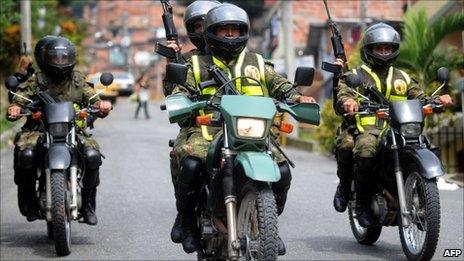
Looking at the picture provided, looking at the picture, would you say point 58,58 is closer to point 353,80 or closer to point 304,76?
point 353,80

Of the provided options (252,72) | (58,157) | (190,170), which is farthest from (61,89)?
(190,170)

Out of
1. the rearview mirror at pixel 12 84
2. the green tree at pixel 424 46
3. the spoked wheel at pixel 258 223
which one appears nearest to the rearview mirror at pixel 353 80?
the spoked wheel at pixel 258 223

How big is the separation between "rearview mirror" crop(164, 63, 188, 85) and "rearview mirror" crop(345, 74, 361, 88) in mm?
2229

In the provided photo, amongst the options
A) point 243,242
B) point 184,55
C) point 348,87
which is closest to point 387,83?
point 348,87

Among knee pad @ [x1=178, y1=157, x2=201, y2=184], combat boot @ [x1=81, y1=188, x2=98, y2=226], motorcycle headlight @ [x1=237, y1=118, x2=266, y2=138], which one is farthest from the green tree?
motorcycle headlight @ [x1=237, y1=118, x2=266, y2=138]

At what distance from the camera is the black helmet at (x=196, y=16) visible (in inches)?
378

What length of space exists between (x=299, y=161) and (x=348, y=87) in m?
10.8

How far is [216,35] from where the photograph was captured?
764cm

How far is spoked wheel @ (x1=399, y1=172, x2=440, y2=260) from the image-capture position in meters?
8.39

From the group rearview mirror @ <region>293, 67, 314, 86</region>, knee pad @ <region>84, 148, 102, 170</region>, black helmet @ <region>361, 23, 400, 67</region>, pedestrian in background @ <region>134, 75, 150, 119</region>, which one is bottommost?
knee pad @ <region>84, 148, 102, 170</region>

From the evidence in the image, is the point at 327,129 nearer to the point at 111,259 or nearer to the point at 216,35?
the point at 111,259

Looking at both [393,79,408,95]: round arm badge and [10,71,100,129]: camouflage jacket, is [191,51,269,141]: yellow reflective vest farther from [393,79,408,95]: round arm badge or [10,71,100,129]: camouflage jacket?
[10,71,100,129]: camouflage jacket

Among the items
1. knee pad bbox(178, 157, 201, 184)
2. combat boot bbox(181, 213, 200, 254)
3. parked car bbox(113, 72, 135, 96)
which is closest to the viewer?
knee pad bbox(178, 157, 201, 184)

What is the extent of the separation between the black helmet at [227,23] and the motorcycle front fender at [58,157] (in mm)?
2505
